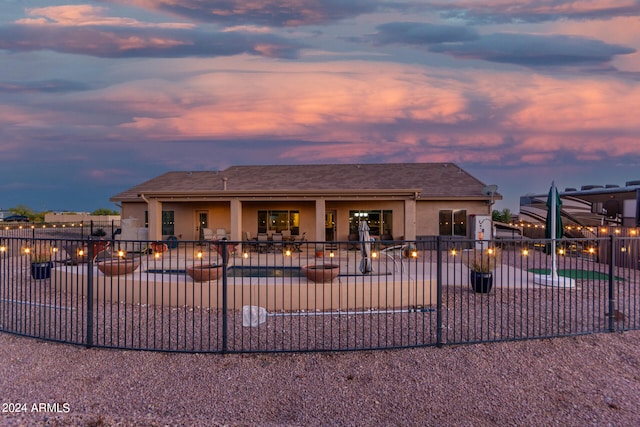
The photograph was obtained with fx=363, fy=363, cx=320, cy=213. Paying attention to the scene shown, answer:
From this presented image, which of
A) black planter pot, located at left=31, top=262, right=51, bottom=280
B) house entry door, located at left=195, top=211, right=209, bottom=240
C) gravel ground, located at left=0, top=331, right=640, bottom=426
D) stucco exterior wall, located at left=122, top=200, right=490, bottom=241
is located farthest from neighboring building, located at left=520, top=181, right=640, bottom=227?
black planter pot, located at left=31, top=262, right=51, bottom=280

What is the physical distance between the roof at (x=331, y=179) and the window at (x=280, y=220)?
1.53 metres

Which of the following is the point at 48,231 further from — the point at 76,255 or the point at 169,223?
the point at 76,255

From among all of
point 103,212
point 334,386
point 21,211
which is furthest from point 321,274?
point 21,211

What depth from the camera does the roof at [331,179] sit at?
71.1ft

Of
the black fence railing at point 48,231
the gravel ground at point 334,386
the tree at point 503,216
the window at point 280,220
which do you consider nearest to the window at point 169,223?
the black fence railing at point 48,231

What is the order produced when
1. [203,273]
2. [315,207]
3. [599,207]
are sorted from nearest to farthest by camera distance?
[203,273], [315,207], [599,207]

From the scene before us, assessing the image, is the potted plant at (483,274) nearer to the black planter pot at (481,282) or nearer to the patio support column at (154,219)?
the black planter pot at (481,282)

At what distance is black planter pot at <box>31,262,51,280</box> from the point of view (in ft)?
36.0

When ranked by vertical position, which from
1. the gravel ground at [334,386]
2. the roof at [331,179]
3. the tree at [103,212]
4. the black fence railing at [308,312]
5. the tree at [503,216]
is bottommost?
the gravel ground at [334,386]

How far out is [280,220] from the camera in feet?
70.5

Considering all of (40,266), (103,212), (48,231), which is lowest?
(40,266)

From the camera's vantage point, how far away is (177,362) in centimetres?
537

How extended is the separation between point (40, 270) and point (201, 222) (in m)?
10.9

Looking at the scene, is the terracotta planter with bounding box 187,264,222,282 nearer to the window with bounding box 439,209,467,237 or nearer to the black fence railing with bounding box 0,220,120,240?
the black fence railing with bounding box 0,220,120,240
